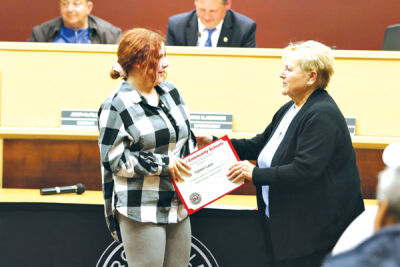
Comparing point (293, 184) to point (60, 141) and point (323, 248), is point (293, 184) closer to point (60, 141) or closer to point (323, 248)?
point (323, 248)

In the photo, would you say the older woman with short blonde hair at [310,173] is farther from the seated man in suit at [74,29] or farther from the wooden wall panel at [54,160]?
the seated man in suit at [74,29]

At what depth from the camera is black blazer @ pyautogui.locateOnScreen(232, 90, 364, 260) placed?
8.19ft

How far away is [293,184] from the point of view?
8.38ft

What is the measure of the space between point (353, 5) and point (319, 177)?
3560 mm

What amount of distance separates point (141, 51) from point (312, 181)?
0.91 metres

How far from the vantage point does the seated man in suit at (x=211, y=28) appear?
412 cm

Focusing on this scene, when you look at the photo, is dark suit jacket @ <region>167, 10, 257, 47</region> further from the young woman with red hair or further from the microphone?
the young woman with red hair

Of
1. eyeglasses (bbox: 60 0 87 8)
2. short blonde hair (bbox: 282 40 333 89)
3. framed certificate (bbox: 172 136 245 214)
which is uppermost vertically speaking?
eyeglasses (bbox: 60 0 87 8)

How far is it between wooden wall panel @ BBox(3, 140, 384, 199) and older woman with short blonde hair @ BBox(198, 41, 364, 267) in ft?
3.23

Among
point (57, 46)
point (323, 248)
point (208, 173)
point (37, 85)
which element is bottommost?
point (323, 248)

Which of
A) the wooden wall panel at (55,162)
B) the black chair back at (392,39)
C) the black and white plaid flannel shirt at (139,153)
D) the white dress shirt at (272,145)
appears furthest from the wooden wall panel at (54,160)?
the black chair back at (392,39)

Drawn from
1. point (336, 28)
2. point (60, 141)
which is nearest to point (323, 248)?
point (60, 141)

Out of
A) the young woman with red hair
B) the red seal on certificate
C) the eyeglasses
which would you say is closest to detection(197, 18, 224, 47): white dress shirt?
the eyeglasses

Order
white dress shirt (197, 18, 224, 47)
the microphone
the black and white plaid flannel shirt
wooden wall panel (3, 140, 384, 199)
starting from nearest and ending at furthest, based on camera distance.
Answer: the black and white plaid flannel shirt < the microphone < wooden wall panel (3, 140, 384, 199) < white dress shirt (197, 18, 224, 47)
